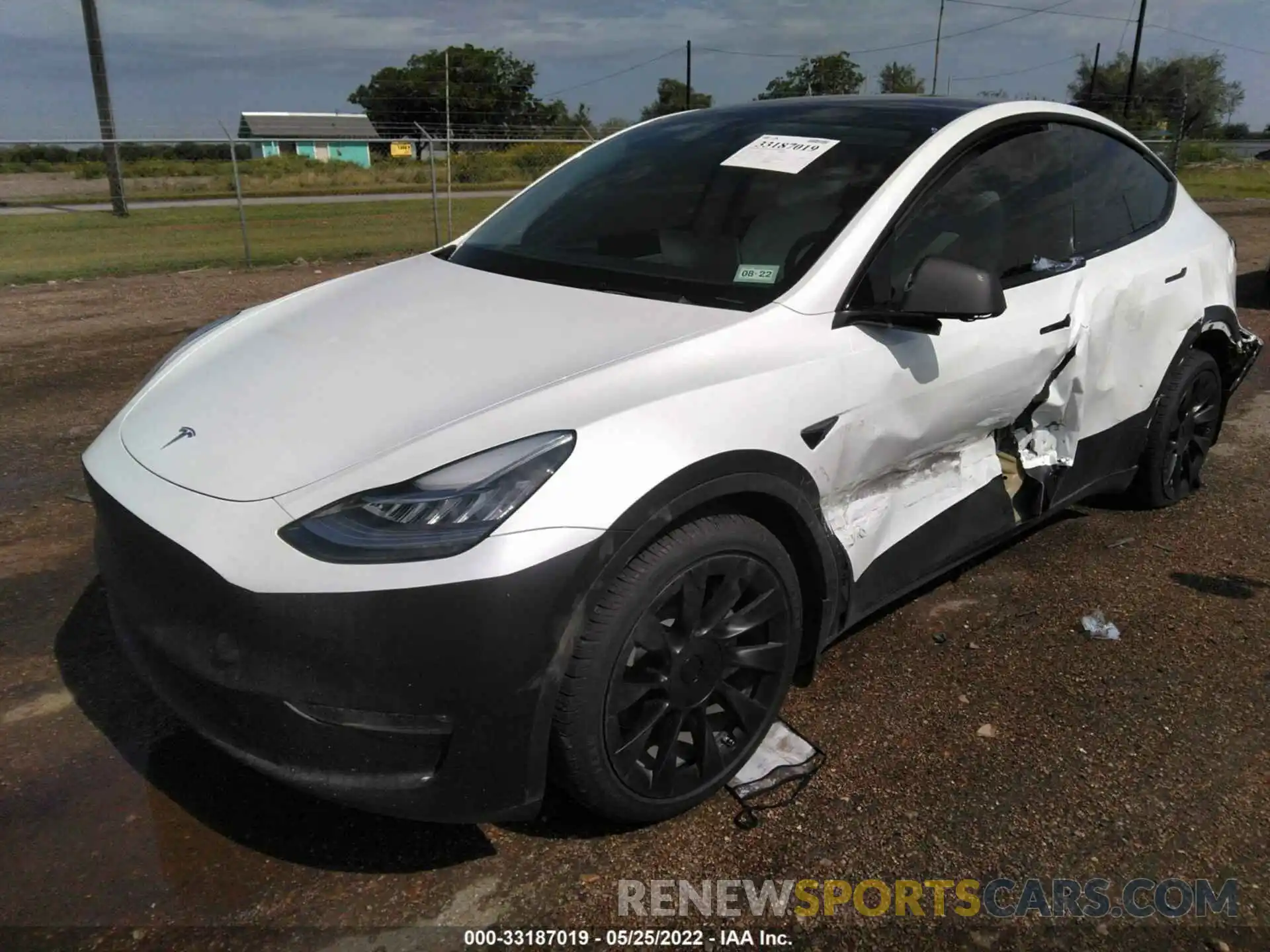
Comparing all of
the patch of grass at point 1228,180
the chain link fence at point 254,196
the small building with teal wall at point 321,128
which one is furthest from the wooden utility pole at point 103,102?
the patch of grass at point 1228,180

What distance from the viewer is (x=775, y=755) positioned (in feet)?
9.28

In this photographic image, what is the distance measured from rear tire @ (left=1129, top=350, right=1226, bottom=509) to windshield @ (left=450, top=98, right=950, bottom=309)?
5.68 ft

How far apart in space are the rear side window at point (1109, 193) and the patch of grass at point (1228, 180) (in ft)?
74.2

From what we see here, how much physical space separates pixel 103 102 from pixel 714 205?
68.2 ft

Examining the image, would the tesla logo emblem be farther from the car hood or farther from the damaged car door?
the damaged car door

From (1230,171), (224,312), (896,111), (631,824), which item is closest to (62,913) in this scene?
(631,824)

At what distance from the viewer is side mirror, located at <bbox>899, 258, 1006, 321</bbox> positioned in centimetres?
266

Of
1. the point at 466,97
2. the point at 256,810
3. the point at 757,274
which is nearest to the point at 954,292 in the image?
the point at 757,274

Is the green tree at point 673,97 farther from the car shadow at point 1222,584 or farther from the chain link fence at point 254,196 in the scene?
the car shadow at point 1222,584

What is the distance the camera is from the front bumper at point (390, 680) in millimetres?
1979

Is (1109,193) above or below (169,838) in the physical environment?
above

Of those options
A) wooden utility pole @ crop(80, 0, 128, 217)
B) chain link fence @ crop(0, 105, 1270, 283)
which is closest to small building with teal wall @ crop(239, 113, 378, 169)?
chain link fence @ crop(0, 105, 1270, 283)

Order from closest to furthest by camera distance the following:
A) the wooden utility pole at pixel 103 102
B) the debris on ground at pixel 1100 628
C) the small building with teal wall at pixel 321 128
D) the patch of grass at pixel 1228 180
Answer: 1. the debris on ground at pixel 1100 628
2. the wooden utility pole at pixel 103 102
3. the patch of grass at pixel 1228 180
4. the small building with teal wall at pixel 321 128

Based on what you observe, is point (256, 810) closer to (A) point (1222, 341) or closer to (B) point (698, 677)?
(B) point (698, 677)
